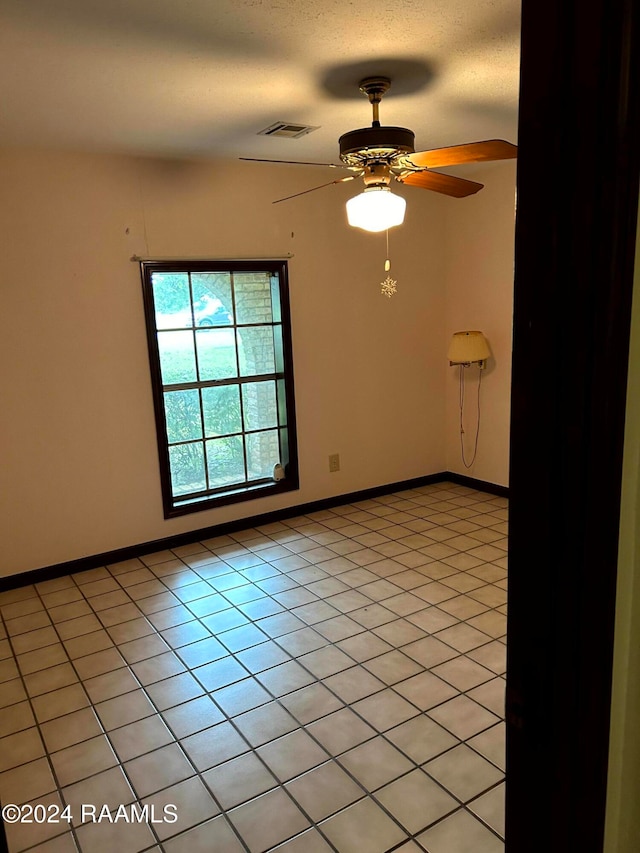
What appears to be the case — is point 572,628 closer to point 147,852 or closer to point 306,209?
point 147,852

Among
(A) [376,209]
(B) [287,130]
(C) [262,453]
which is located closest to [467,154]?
(A) [376,209]

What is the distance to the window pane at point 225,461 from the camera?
14.2 ft

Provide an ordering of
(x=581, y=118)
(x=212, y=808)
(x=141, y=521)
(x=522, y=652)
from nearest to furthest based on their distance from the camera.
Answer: (x=581, y=118), (x=522, y=652), (x=212, y=808), (x=141, y=521)

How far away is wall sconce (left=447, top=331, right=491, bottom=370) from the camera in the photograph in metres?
4.75

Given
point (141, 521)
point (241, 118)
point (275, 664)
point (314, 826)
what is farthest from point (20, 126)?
point (314, 826)

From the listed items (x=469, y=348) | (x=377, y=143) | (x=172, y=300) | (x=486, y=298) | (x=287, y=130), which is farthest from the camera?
(x=486, y=298)

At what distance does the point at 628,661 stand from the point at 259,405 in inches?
152

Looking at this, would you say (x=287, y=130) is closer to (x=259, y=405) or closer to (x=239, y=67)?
(x=239, y=67)

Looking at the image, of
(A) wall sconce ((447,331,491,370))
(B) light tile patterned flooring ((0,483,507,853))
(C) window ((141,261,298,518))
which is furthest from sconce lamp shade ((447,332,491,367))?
(B) light tile patterned flooring ((0,483,507,853))

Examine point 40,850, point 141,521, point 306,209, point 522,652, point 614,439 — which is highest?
point 306,209

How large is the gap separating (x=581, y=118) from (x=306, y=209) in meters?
4.00

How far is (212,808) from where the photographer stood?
1997mm

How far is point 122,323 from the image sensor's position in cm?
379

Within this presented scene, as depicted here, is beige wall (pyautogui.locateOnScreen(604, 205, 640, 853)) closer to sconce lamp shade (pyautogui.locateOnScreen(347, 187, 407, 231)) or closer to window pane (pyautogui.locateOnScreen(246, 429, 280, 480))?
sconce lamp shade (pyautogui.locateOnScreen(347, 187, 407, 231))
